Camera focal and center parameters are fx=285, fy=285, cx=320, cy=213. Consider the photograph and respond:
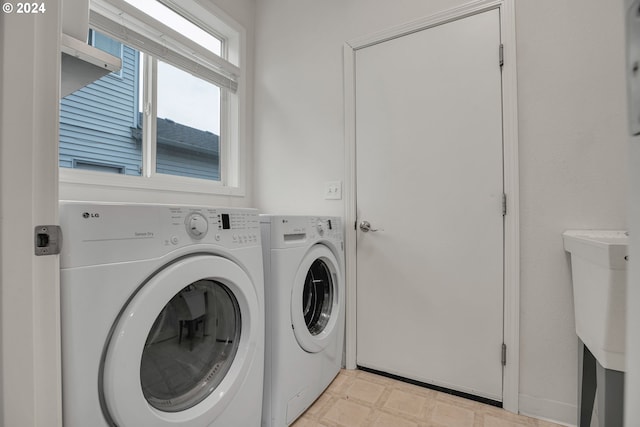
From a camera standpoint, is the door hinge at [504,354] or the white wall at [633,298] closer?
the white wall at [633,298]

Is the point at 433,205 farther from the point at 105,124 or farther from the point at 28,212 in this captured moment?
the point at 105,124

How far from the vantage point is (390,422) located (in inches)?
50.3

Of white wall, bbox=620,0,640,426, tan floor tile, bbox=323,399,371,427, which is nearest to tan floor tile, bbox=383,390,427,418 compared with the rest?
tan floor tile, bbox=323,399,371,427

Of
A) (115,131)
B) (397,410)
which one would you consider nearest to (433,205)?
(397,410)

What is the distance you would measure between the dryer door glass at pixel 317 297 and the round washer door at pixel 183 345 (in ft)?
1.54

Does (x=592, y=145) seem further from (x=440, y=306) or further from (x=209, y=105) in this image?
(x=209, y=105)

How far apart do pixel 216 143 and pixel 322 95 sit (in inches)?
34.2

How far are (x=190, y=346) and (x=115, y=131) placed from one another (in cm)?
131

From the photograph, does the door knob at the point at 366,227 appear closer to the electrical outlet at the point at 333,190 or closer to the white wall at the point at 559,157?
the electrical outlet at the point at 333,190

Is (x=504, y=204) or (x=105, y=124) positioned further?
(x=105, y=124)

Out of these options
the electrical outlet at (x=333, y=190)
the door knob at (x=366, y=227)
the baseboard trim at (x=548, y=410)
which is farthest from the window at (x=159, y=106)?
the baseboard trim at (x=548, y=410)

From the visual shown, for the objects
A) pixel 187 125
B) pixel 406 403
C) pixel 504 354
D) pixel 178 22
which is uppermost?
pixel 178 22

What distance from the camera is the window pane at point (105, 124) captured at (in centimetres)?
143

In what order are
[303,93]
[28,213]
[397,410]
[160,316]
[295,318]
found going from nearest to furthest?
[28,213] < [160,316] < [295,318] < [397,410] < [303,93]
